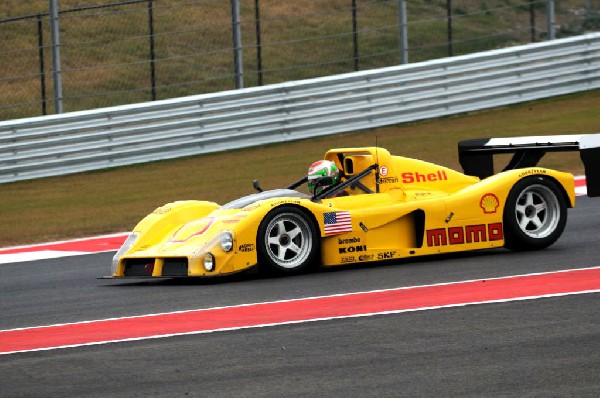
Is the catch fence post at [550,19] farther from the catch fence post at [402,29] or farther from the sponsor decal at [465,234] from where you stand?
the sponsor decal at [465,234]

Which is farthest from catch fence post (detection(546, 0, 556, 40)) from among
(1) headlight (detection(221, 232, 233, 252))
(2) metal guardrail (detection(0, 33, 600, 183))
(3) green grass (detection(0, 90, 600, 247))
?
(1) headlight (detection(221, 232, 233, 252))

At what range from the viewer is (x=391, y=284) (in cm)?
1118

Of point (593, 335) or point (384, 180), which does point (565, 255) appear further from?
point (593, 335)

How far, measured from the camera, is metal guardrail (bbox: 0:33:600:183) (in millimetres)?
20906

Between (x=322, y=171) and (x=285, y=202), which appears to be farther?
(x=322, y=171)

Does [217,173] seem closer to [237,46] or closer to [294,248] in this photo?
[237,46]

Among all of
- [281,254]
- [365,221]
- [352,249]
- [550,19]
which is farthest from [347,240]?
[550,19]

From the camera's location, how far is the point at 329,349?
847 cm

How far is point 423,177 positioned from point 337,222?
113cm

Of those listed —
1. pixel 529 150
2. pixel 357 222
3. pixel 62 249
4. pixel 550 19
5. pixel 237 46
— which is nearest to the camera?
pixel 357 222

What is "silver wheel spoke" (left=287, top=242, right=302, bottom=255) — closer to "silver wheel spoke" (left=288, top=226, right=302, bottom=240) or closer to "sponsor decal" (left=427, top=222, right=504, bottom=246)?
"silver wheel spoke" (left=288, top=226, right=302, bottom=240)

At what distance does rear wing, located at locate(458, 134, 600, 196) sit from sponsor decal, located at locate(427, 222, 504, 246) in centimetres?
103

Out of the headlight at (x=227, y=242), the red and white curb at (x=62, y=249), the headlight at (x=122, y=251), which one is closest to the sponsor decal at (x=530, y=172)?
the headlight at (x=227, y=242)

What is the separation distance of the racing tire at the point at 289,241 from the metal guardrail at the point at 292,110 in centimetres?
955
